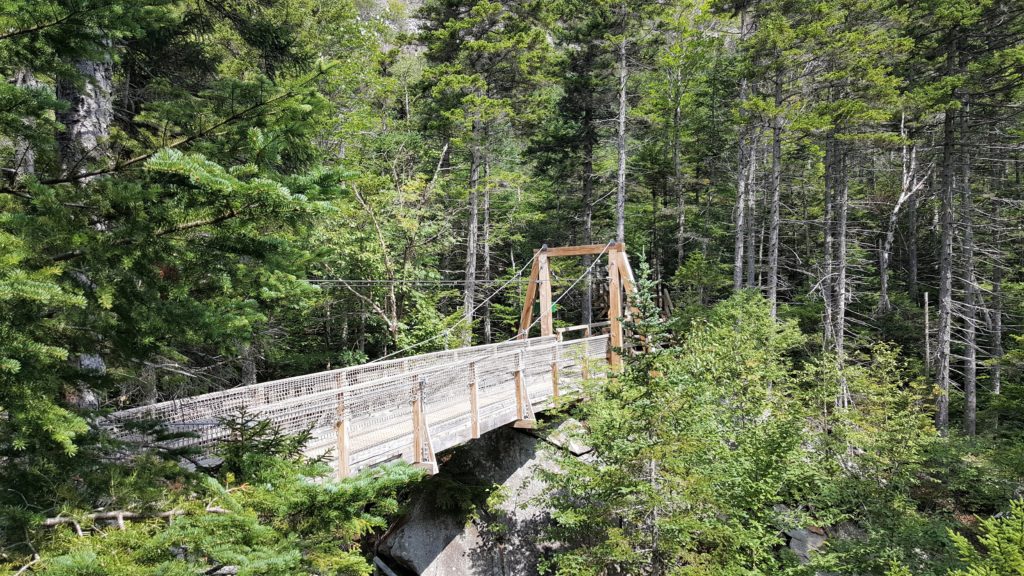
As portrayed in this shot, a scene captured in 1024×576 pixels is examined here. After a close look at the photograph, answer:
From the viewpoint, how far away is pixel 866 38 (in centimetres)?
1219

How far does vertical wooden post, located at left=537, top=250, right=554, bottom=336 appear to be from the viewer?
443 inches

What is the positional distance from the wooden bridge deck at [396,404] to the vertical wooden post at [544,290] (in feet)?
6.13

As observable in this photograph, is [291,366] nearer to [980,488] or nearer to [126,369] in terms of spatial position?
[126,369]

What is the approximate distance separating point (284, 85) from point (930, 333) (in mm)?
20244

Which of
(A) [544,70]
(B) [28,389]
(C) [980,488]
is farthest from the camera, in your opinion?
(A) [544,70]

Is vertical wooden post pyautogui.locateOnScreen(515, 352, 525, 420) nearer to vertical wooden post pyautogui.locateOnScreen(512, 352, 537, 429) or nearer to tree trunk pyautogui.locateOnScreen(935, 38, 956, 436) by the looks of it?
vertical wooden post pyautogui.locateOnScreen(512, 352, 537, 429)

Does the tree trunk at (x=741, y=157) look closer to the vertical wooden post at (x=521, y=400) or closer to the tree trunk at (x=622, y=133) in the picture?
the tree trunk at (x=622, y=133)

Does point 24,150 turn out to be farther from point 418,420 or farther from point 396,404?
point 418,420

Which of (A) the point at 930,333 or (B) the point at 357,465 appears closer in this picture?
(B) the point at 357,465

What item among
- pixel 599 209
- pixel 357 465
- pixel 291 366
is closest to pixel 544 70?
pixel 599 209

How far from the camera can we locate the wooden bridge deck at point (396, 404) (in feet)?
14.8

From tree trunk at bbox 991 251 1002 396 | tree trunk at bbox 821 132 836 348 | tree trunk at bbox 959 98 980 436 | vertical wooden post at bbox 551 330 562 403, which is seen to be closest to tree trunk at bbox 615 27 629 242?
tree trunk at bbox 821 132 836 348

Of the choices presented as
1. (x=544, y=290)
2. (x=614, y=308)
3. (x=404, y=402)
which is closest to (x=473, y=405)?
(x=404, y=402)

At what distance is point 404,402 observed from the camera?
18.9ft
